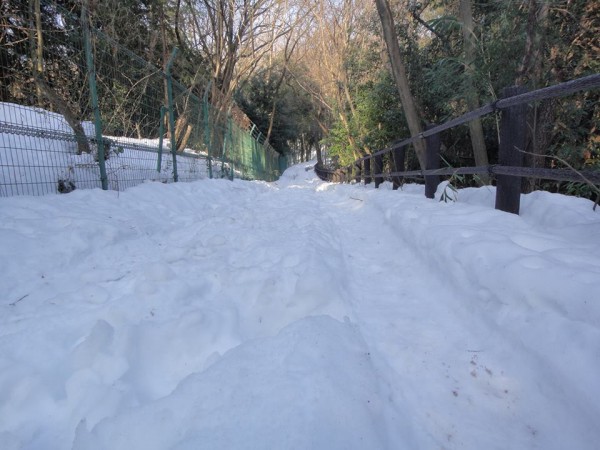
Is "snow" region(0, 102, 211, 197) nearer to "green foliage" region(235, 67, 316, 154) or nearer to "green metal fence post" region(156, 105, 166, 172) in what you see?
"green metal fence post" region(156, 105, 166, 172)

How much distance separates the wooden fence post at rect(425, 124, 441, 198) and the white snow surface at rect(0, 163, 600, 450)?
1659 millimetres

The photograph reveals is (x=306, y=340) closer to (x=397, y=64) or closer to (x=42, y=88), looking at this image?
(x=42, y=88)

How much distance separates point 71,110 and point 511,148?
483cm

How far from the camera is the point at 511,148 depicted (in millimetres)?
2680

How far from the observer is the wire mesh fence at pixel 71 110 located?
3.41 metres

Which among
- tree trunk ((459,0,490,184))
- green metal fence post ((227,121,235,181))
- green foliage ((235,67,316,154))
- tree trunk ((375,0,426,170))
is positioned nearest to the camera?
tree trunk ((459,0,490,184))

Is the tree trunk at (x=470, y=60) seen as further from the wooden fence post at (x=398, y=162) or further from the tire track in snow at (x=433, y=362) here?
the tire track in snow at (x=433, y=362)

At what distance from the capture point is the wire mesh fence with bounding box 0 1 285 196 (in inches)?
134

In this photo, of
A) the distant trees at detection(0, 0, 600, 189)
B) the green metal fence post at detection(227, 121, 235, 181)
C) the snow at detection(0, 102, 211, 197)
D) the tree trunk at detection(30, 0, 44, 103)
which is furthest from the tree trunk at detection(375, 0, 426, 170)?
the green metal fence post at detection(227, 121, 235, 181)

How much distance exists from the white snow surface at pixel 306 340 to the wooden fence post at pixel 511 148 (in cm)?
14

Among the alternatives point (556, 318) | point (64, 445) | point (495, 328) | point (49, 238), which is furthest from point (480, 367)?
point (49, 238)

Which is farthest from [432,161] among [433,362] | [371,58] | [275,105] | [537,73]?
[275,105]

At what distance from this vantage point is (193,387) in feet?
4.26

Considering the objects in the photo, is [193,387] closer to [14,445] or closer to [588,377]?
[14,445]
